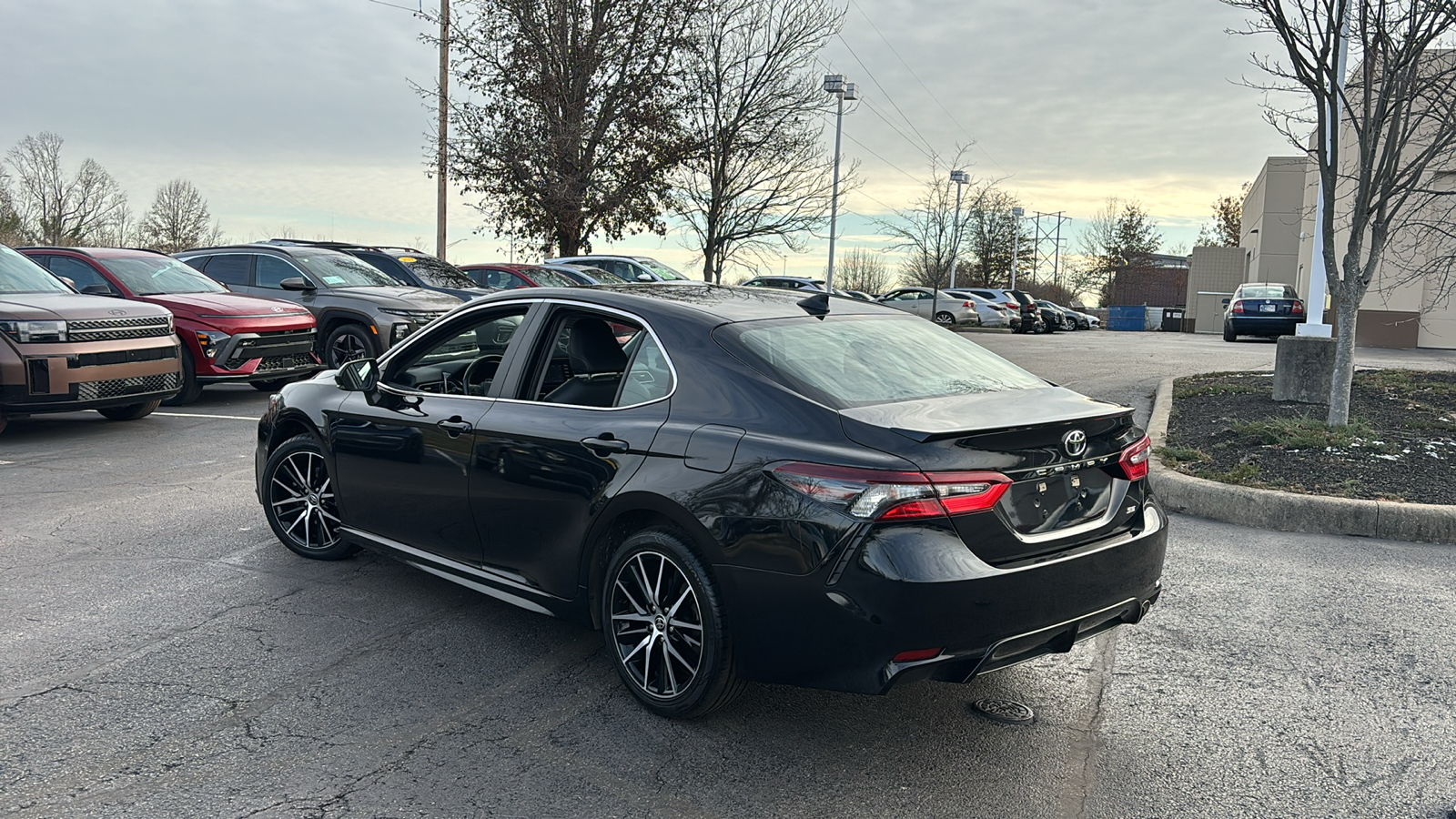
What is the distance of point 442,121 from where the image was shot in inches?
1078

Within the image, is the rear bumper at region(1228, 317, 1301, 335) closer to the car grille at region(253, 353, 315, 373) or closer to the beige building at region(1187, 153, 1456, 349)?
the beige building at region(1187, 153, 1456, 349)

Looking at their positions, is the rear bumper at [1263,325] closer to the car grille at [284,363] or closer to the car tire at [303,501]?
the car grille at [284,363]

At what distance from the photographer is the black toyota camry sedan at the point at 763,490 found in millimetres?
3225

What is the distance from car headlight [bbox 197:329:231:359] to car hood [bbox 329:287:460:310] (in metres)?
2.04

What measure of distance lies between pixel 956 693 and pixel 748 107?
29074mm

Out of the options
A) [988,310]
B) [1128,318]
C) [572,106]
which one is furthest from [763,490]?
[1128,318]

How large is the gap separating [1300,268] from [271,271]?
111 ft

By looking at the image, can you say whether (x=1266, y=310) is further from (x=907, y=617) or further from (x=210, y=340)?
(x=907, y=617)

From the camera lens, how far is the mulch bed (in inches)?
292

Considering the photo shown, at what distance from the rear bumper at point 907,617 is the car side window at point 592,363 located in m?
0.95

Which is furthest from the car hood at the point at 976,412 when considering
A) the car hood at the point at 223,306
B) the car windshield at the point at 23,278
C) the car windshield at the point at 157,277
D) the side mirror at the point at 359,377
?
the car windshield at the point at 157,277

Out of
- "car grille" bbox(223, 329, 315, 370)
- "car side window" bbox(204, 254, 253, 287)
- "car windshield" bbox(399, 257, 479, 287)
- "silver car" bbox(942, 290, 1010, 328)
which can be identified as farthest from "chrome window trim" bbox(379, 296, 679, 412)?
"silver car" bbox(942, 290, 1010, 328)

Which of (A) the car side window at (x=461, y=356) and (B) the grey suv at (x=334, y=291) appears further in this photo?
(B) the grey suv at (x=334, y=291)

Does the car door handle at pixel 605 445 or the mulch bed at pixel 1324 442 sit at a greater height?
the car door handle at pixel 605 445
